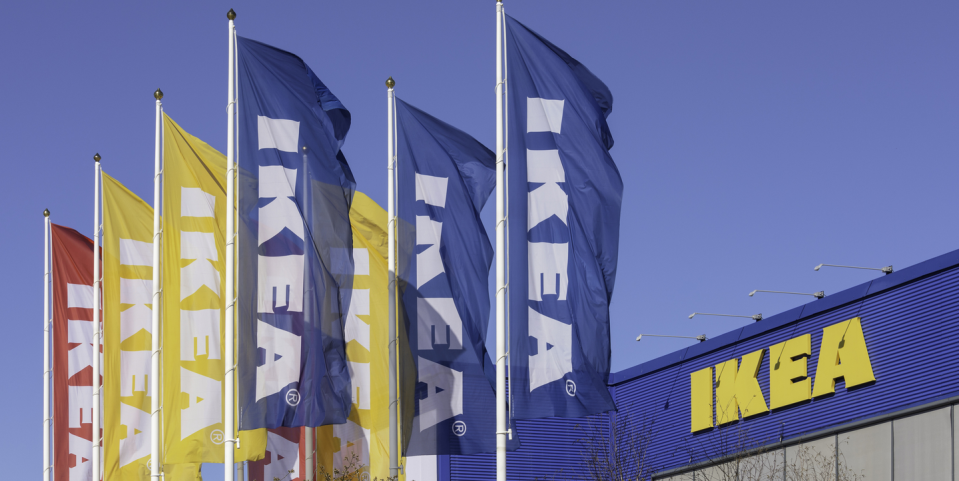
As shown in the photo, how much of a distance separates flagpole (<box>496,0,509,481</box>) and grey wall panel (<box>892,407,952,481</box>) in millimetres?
13815

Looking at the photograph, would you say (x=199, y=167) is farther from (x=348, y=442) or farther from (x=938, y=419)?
(x=938, y=419)

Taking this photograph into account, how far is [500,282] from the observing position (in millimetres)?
18094

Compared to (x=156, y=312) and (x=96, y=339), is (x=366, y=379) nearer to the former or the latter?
(x=156, y=312)

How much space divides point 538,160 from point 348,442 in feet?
26.7

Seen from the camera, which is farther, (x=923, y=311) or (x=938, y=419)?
(x=923, y=311)

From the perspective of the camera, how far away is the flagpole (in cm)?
1764

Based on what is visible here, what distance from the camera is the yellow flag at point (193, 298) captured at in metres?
20.7

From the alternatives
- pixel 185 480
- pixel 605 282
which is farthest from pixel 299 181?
pixel 185 480

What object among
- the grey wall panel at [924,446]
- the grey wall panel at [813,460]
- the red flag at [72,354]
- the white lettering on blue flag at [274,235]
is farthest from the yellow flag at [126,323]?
the grey wall panel at [924,446]

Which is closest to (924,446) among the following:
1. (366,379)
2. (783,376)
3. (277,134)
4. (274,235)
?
(783,376)

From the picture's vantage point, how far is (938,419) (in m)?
26.9

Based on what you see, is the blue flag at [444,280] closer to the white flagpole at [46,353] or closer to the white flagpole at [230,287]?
the white flagpole at [230,287]

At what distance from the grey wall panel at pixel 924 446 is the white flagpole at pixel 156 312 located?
58.7 feet

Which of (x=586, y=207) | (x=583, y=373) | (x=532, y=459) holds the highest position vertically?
(x=586, y=207)
